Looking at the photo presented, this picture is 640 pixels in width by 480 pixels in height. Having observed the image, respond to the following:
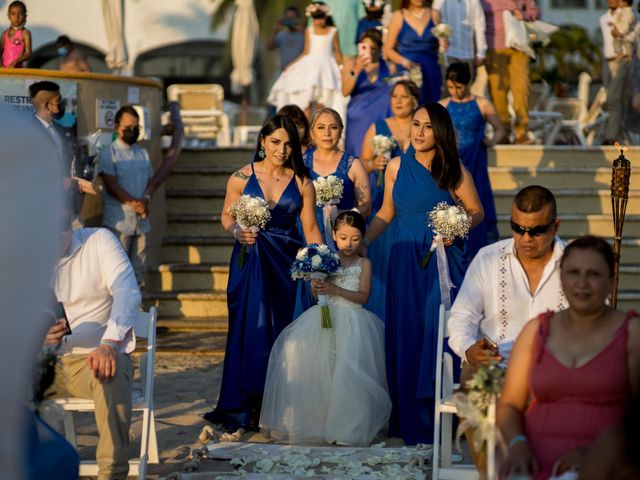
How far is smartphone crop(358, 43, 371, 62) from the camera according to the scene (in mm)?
11656

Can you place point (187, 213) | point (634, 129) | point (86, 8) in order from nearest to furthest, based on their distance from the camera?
1. point (187, 213)
2. point (634, 129)
3. point (86, 8)

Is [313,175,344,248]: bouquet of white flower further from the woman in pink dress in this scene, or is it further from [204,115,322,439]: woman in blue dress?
the woman in pink dress

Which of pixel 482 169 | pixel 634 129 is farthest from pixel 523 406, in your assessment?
pixel 634 129

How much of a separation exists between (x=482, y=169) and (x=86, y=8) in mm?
25926

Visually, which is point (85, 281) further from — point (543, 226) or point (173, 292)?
point (173, 292)

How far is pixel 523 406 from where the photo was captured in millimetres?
4789

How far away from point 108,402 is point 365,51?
651cm

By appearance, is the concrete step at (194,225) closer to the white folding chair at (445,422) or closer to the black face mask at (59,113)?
the black face mask at (59,113)

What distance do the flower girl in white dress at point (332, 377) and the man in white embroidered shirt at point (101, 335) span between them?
1.60 m

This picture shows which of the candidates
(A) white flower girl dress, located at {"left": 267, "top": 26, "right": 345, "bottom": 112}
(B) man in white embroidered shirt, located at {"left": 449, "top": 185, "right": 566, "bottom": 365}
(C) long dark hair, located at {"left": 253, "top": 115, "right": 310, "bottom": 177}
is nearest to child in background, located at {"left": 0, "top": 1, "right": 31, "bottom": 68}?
(A) white flower girl dress, located at {"left": 267, "top": 26, "right": 345, "bottom": 112}

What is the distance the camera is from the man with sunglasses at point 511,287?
6.09 meters

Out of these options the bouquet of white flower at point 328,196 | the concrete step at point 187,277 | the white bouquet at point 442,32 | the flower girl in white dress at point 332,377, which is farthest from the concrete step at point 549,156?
the flower girl in white dress at point 332,377

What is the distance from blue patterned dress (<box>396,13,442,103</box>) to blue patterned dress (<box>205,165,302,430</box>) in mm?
4372

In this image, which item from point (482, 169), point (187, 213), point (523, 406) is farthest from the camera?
point (187, 213)
